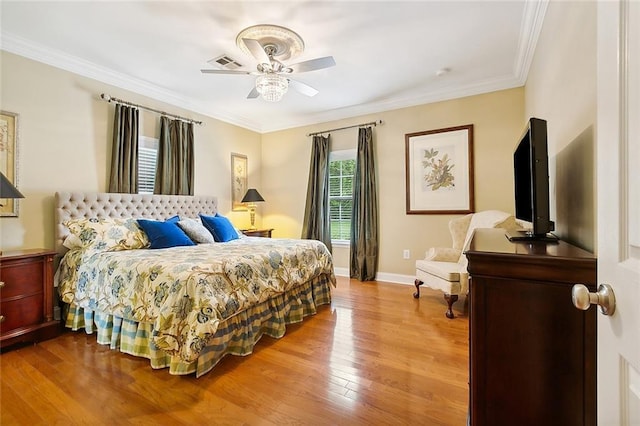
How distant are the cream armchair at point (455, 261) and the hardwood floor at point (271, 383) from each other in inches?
16.9

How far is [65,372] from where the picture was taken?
202cm

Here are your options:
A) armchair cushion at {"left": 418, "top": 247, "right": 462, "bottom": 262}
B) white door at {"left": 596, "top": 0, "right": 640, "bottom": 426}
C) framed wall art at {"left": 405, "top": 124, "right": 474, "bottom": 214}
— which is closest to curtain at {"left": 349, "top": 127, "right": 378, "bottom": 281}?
framed wall art at {"left": 405, "top": 124, "right": 474, "bottom": 214}

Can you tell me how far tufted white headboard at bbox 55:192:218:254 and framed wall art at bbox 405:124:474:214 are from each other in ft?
10.1

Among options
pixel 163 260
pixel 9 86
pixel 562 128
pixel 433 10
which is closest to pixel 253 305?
pixel 163 260

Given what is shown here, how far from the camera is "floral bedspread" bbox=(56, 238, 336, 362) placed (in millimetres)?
1875

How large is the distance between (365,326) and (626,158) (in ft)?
8.21

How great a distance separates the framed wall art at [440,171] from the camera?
12.7 feet

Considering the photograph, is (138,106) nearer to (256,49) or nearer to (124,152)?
(124,152)

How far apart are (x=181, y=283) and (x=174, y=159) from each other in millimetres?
2689

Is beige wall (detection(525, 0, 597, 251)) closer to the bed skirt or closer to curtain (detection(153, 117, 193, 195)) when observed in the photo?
the bed skirt

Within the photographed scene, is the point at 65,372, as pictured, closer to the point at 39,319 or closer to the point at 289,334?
the point at 39,319

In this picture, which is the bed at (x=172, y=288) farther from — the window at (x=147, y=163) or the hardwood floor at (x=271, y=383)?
the window at (x=147, y=163)

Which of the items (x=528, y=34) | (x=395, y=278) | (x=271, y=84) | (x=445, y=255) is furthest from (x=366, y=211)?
(x=528, y=34)

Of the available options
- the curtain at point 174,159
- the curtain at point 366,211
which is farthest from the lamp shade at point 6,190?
the curtain at point 366,211
